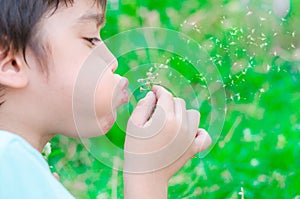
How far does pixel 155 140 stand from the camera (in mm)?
859

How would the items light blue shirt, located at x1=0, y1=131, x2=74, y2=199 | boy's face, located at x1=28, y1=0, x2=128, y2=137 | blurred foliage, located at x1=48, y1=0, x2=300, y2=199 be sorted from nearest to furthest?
light blue shirt, located at x1=0, y1=131, x2=74, y2=199, boy's face, located at x1=28, y1=0, x2=128, y2=137, blurred foliage, located at x1=48, y1=0, x2=300, y2=199

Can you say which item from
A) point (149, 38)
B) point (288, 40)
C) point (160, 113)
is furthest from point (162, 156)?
point (288, 40)

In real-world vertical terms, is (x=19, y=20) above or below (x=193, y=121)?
below

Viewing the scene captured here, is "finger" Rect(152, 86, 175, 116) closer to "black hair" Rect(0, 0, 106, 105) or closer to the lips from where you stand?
the lips

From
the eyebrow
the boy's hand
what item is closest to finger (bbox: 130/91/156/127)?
the boy's hand

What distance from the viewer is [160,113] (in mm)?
844

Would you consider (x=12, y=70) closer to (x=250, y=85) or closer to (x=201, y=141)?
(x=201, y=141)

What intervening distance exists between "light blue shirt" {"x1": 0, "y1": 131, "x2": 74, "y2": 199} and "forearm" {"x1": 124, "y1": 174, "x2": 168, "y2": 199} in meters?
0.13

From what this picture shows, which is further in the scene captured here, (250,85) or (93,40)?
(250,85)

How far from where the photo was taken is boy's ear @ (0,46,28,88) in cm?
80

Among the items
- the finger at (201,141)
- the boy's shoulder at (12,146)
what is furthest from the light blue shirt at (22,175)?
→ the finger at (201,141)

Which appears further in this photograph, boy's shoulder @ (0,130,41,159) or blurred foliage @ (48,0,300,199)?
blurred foliage @ (48,0,300,199)

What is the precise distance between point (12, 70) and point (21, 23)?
60mm

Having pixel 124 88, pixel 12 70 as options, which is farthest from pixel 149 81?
pixel 12 70
